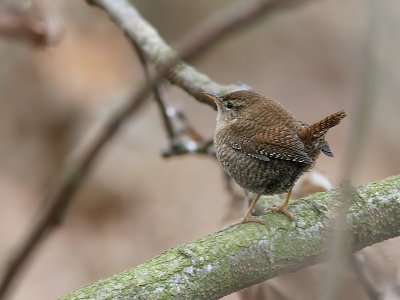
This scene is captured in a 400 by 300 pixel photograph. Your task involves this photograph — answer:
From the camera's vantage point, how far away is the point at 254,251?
2.04m

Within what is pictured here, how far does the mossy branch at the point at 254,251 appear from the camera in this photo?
71.8 inches

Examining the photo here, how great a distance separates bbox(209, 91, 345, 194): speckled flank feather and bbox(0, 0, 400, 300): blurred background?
2526 millimetres

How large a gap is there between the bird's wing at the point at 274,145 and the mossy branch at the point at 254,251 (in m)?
0.22

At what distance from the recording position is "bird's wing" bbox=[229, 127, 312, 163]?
2.50 metres

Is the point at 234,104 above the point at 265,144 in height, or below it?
above

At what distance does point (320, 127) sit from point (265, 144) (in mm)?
291

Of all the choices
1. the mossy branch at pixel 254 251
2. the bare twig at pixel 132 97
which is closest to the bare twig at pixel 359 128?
the bare twig at pixel 132 97

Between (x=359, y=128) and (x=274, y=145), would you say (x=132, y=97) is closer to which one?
(x=274, y=145)

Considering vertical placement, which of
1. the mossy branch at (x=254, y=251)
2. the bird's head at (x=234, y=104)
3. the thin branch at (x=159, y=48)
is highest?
the thin branch at (x=159, y=48)

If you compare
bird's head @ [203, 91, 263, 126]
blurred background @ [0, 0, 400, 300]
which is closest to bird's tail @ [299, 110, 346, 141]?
bird's head @ [203, 91, 263, 126]

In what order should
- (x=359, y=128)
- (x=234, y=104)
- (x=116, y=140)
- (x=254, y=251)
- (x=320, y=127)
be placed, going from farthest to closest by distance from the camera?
(x=116, y=140), (x=234, y=104), (x=320, y=127), (x=254, y=251), (x=359, y=128)

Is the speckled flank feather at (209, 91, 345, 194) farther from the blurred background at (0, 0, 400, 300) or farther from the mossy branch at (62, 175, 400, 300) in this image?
the blurred background at (0, 0, 400, 300)

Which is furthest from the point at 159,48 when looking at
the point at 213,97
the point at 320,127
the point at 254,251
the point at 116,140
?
the point at 116,140

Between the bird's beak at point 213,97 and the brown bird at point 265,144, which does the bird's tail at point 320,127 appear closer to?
the brown bird at point 265,144
